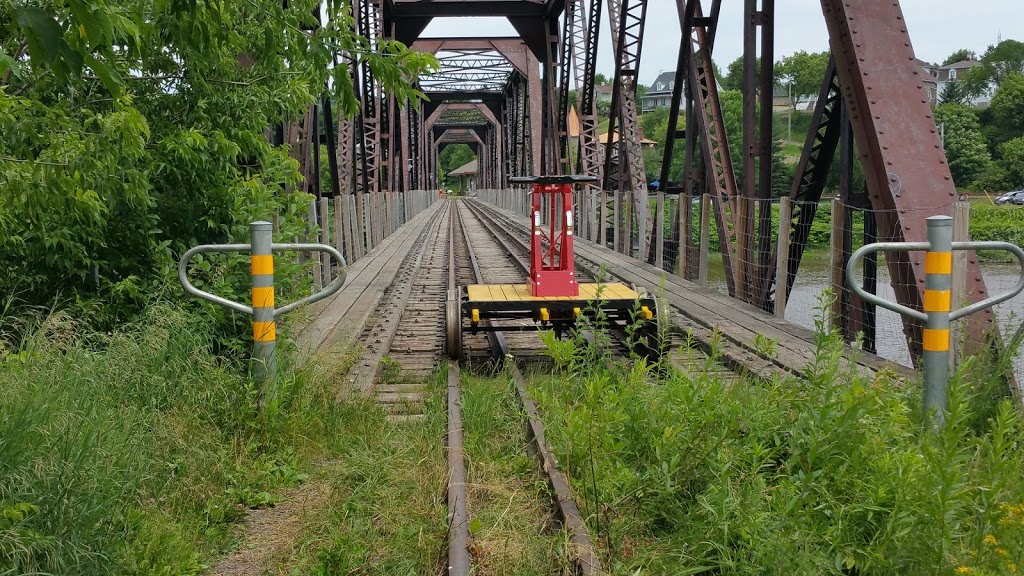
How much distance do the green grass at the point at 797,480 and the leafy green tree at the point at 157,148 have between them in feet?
6.64

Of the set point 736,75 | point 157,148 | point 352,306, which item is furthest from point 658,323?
point 736,75

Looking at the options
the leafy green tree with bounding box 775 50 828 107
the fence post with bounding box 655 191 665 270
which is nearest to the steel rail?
the fence post with bounding box 655 191 665 270

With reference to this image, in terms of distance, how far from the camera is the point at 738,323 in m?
8.82

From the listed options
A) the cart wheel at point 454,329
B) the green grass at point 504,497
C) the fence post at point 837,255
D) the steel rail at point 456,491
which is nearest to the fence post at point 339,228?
the cart wheel at point 454,329

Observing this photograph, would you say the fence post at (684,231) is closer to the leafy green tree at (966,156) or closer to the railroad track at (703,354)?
the railroad track at (703,354)

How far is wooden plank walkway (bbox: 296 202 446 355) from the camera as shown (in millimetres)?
7883

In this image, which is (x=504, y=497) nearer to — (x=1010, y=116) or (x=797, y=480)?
(x=797, y=480)

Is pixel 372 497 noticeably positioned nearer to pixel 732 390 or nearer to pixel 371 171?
pixel 732 390

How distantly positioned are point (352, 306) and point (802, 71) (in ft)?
271

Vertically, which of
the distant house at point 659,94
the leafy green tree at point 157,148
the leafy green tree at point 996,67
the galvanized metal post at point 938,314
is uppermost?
the distant house at point 659,94

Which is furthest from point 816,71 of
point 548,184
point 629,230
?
point 548,184

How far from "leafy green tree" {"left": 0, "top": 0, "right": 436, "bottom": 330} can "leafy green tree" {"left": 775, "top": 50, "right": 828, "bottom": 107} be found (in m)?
74.8

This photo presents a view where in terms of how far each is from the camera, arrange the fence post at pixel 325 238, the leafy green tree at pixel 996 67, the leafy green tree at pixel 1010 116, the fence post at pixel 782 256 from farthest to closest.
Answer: the leafy green tree at pixel 996 67, the leafy green tree at pixel 1010 116, the fence post at pixel 325 238, the fence post at pixel 782 256

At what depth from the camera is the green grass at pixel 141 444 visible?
3.11 m
